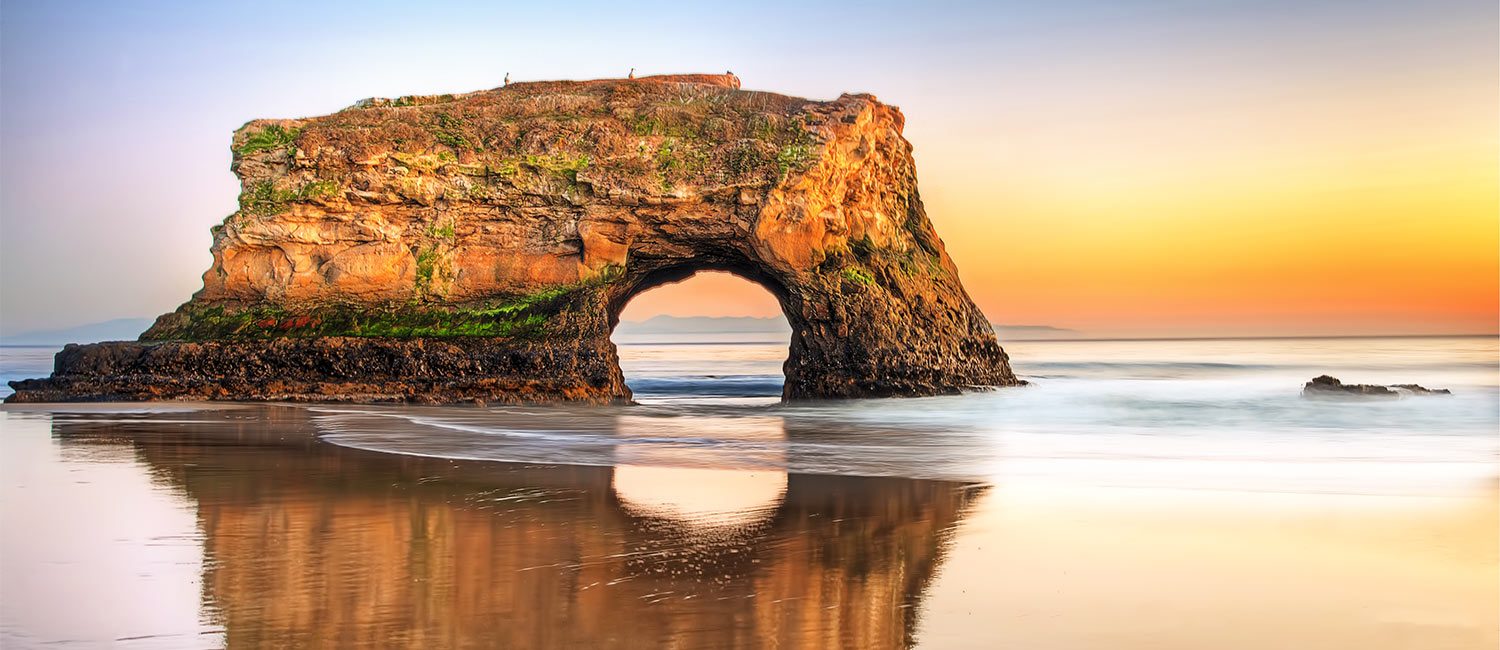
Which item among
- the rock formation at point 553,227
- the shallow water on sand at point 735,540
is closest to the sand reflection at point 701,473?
the shallow water on sand at point 735,540

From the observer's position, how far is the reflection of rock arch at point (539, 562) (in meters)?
4.86

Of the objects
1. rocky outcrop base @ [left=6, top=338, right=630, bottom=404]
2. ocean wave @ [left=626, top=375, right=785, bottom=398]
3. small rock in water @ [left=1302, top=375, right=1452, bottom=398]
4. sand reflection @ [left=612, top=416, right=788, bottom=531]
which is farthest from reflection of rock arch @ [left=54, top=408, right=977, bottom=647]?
ocean wave @ [left=626, top=375, right=785, bottom=398]

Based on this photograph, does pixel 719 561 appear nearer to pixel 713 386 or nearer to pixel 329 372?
pixel 329 372

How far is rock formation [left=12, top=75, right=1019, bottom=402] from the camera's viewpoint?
22.5 metres

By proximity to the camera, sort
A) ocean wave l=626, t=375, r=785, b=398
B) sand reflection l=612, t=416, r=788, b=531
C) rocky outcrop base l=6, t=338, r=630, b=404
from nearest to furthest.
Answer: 1. sand reflection l=612, t=416, r=788, b=531
2. rocky outcrop base l=6, t=338, r=630, b=404
3. ocean wave l=626, t=375, r=785, b=398

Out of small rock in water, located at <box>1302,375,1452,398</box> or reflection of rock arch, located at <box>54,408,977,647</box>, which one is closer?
reflection of rock arch, located at <box>54,408,977,647</box>

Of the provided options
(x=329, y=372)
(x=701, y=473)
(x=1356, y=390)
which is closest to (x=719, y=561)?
(x=701, y=473)

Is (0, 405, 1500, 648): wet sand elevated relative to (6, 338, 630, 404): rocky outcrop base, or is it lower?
lower

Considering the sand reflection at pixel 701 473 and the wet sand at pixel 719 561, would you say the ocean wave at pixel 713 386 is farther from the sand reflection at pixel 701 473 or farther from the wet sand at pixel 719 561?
the wet sand at pixel 719 561

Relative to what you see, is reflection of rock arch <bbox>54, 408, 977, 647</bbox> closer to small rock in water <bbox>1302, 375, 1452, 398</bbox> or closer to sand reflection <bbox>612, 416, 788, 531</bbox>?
sand reflection <bbox>612, 416, 788, 531</bbox>

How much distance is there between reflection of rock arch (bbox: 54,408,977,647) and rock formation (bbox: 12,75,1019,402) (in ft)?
42.8

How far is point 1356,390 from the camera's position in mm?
22750

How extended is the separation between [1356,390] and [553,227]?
16582 millimetres

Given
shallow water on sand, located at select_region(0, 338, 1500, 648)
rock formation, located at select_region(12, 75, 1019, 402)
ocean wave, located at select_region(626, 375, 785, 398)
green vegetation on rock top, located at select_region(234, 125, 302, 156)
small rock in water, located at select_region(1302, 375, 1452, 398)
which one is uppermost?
green vegetation on rock top, located at select_region(234, 125, 302, 156)
